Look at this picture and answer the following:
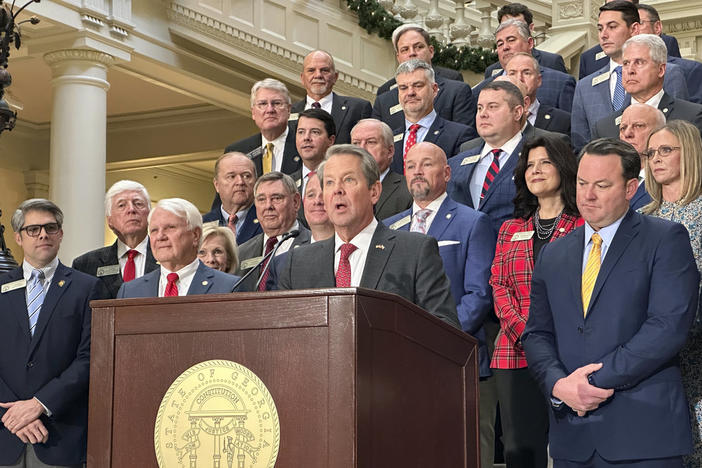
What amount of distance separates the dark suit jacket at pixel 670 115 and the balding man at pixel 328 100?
4.54ft

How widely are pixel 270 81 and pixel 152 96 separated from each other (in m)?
6.07

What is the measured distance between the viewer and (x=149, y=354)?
2068 millimetres

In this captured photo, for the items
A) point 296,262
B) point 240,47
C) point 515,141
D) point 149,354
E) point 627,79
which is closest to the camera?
point 149,354

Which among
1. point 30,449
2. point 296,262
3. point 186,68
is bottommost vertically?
point 30,449

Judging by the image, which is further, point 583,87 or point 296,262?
point 583,87

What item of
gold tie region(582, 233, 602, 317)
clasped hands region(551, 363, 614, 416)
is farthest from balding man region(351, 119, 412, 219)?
clasped hands region(551, 363, 614, 416)

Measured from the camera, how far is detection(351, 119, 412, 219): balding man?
461 centimetres

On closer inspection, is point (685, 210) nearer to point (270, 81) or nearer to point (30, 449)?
point (30, 449)

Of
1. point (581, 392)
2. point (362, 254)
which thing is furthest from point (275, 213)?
point (581, 392)

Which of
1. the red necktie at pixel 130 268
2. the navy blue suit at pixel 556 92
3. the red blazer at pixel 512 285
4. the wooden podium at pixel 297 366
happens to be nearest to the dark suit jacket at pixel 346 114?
the navy blue suit at pixel 556 92

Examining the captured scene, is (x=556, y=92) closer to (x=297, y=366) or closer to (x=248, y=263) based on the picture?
(x=248, y=263)

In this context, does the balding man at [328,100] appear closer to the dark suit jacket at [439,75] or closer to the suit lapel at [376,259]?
the dark suit jacket at [439,75]

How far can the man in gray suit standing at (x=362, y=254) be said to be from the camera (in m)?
2.75

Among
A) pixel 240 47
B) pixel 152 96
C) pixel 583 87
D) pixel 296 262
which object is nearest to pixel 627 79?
pixel 583 87
